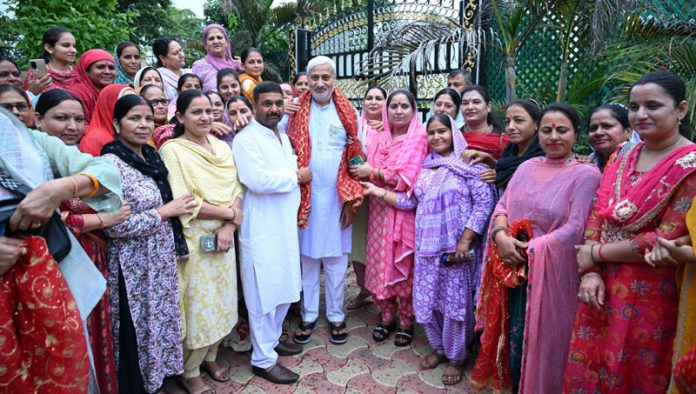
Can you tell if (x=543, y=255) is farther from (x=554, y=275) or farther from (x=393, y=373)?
(x=393, y=373)

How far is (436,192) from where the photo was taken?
3.13 meters

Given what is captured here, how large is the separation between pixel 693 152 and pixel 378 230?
2150mm

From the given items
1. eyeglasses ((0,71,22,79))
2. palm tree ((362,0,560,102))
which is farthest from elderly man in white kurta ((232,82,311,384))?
palm tree ((362,0,560,102))

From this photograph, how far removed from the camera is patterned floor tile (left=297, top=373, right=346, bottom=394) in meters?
2.92

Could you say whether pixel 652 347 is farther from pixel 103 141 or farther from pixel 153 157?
pixel 103 141

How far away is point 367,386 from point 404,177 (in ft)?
4.95

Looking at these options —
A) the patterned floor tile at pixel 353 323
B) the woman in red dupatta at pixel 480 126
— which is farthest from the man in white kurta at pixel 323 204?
the woman in red dupatta at pixel 480 126

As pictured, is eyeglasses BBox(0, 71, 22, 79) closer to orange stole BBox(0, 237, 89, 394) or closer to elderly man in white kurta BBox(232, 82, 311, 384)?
elderly man in white kurta BBox(232, 82, 311, 384)

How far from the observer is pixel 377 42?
7664mm

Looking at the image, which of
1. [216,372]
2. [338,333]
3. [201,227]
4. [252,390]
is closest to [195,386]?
[216,372]

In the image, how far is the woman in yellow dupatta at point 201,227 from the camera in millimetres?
2740

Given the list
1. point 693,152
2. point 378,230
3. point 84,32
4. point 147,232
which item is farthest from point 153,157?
point 84,32

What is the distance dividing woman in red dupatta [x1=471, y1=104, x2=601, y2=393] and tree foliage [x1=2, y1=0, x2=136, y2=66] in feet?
19.2

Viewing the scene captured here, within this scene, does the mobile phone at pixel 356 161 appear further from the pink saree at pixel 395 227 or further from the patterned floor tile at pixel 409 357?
the patterned floor tile at pixel 409 357
